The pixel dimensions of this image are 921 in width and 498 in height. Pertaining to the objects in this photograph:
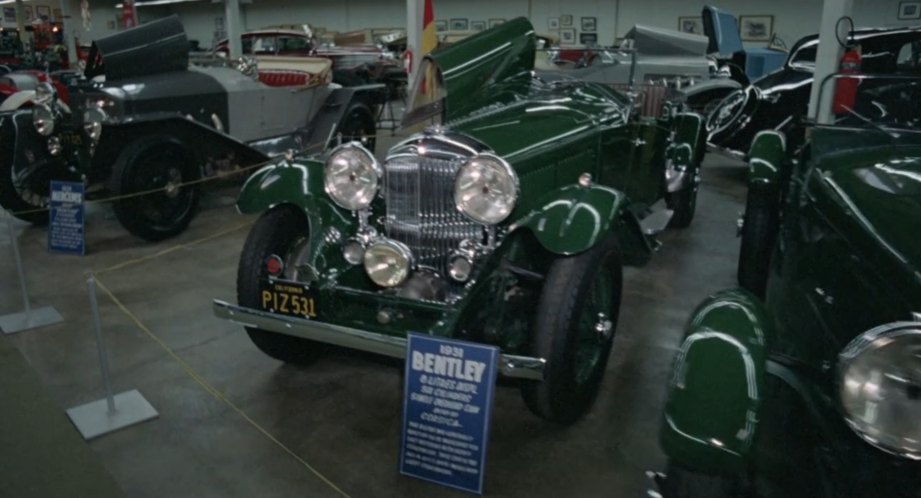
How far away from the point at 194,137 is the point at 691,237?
4.52 metres

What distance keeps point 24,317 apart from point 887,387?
4.45 m

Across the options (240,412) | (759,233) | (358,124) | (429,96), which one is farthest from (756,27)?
(240,412)

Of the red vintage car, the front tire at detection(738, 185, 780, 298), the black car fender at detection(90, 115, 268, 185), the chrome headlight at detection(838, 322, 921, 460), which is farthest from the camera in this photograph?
the red vintage car

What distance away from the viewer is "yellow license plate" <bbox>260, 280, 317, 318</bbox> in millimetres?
2783

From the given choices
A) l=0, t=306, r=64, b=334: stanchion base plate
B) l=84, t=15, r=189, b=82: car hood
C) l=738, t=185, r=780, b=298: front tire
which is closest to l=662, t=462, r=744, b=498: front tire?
l=738, t=185, r=780, b=298: front tire

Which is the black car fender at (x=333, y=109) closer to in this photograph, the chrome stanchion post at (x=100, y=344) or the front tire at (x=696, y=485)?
the chrome stanchion post at (x=100, y=344)

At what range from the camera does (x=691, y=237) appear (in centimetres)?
572

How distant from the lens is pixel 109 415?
2975 millimetres

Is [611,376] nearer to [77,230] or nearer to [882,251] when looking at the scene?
[882,251]

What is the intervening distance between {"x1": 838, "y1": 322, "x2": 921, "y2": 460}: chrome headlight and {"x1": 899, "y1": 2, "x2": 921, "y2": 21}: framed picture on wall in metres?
15.0

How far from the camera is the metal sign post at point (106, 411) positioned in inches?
112

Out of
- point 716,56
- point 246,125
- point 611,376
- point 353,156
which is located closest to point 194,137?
point 246,125

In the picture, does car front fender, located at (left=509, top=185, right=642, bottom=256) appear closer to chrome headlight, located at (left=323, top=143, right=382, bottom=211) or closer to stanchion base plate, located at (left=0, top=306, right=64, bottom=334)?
chrome headlight, located at (left=323, top=143, right=382, bottom=211)

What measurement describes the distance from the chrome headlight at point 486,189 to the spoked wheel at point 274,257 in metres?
0.79
